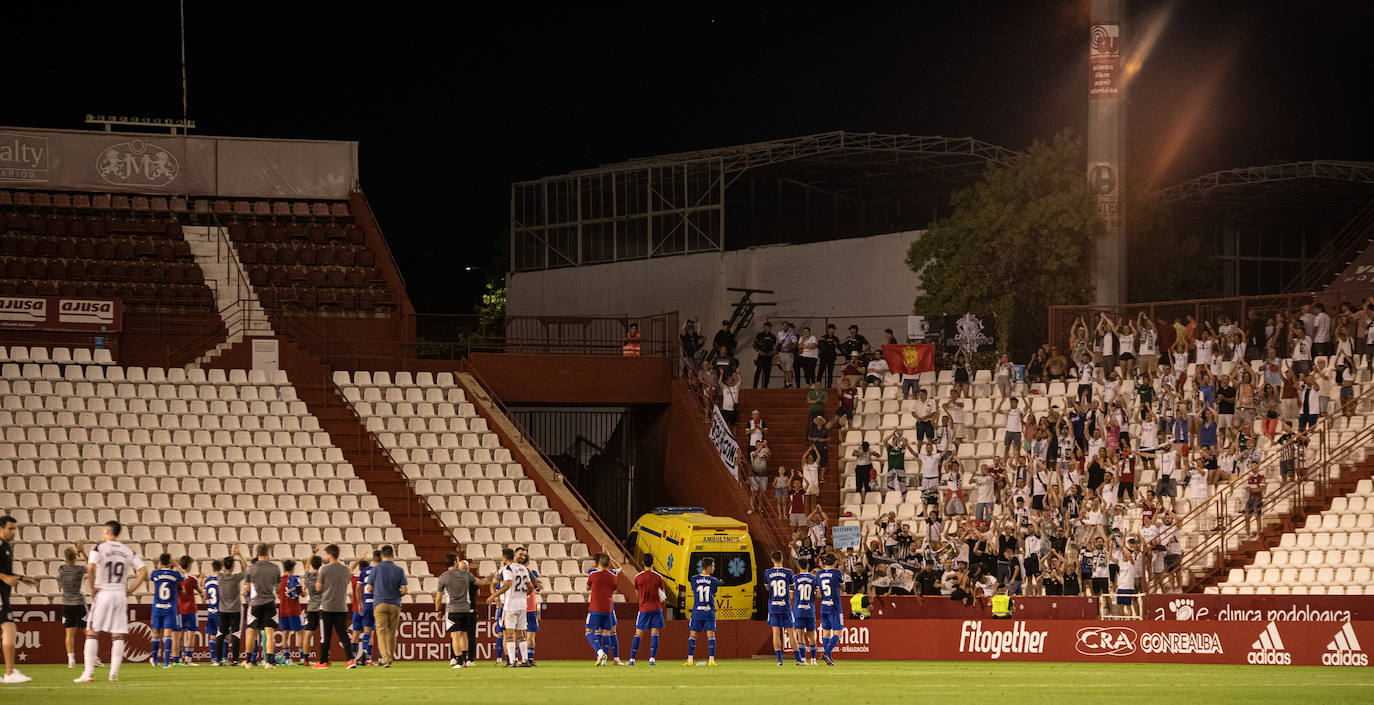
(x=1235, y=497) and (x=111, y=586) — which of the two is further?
(x=1235, y=497)

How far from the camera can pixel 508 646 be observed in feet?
83.8

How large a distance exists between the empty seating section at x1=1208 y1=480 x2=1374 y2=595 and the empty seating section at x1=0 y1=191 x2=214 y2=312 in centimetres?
2412

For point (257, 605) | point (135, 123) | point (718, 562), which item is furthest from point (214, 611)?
point (135, 123)

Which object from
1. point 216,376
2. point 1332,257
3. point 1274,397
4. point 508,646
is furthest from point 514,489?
point 1332,257

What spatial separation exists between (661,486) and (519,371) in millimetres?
4326

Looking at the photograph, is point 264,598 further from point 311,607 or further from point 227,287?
point 227,287

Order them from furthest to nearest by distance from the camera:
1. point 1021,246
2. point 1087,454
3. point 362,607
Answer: point 1021,246 < point 1087,454 < point 362,607

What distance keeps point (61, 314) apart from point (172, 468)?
6.89 metres

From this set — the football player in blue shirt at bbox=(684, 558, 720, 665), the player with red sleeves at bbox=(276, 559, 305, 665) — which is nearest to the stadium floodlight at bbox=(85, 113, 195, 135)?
the player with red sleeves at bbox=(276, 559, 305, 665)

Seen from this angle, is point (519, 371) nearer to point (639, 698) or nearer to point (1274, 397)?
point (1274, 397)

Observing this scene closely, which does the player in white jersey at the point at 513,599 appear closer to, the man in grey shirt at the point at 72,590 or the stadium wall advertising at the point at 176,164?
the man in grey shirt at the point at 72,590

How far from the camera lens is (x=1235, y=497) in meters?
31.5

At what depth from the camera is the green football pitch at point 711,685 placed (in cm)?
1792

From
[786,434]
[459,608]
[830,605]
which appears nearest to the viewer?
[459,608]
